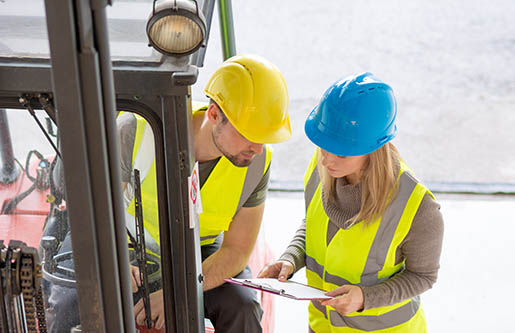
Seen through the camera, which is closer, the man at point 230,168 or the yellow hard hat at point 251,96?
the man at point 230,168

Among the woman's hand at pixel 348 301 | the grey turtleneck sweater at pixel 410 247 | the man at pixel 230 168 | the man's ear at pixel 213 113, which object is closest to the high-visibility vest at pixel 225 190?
the man at pixel 230 168

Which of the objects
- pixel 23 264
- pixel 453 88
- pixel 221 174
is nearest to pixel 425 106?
pixel 453 88

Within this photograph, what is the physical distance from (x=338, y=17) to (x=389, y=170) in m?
8.43

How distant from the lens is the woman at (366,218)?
2248mm

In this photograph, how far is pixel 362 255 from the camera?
2412 millimetres

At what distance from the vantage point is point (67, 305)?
5.99ft

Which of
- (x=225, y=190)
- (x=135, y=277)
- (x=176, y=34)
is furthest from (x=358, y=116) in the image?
(x=135, y=277)

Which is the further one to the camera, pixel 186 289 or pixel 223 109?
pixel 223 109

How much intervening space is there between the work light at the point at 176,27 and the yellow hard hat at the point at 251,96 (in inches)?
25.7

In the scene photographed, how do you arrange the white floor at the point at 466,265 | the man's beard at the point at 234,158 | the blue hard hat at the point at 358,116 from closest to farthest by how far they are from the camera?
the blue hard hat at the point at 358,116
the man's beard at the point at 234,158
the white floor at the point at 466,265

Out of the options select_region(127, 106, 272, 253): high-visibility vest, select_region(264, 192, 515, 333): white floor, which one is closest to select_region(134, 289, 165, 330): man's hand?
select_region(127, 106, 272, 253): high-visibility vest

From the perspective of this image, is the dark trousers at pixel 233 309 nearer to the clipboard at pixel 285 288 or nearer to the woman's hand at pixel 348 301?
the clipboard at pixel 285 288

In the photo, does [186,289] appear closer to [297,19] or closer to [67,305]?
[67,305]

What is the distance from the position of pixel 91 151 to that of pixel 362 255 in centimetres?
141
